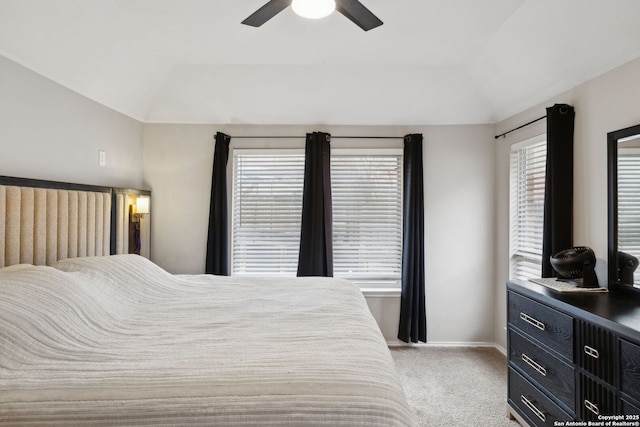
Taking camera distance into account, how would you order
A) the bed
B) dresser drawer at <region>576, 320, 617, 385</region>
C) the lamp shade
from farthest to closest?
the lamp shade
dresser drawer at <region>576, 320, 617, 385</region>
the bed

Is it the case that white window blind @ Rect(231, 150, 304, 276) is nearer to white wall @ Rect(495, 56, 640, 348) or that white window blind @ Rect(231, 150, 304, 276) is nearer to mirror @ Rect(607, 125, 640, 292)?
white wall @ Rect(495, 56, 640, 348)

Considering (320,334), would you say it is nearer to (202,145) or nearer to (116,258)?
(116,258)

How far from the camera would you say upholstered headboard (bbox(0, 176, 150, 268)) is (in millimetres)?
1831

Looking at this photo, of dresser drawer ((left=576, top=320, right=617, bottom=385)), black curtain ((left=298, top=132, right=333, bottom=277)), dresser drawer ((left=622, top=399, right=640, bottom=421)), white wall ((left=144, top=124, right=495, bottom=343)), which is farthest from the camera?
white wall ((left=144, top=124, right=495, bottom=343))

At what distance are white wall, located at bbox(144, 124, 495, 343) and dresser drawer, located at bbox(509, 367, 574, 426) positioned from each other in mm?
1252

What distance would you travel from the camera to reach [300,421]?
97 cm

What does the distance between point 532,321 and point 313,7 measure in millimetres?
2230

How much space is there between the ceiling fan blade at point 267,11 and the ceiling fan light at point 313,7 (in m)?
0.06

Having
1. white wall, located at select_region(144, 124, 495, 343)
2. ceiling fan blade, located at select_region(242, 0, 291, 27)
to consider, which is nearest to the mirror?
white wall, located at select_region(144, 124, 495, 343)

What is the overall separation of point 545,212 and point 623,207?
508mm

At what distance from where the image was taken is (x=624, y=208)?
1.88m

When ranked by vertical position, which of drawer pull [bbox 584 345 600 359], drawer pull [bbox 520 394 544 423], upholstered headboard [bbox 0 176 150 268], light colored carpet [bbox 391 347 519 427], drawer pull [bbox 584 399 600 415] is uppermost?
upholstered headboard [bbox 0 176 150 268]

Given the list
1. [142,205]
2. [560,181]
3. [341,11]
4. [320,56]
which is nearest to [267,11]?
[341,11]

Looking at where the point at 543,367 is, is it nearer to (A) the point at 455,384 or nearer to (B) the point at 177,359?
(A) the point at 455,384
